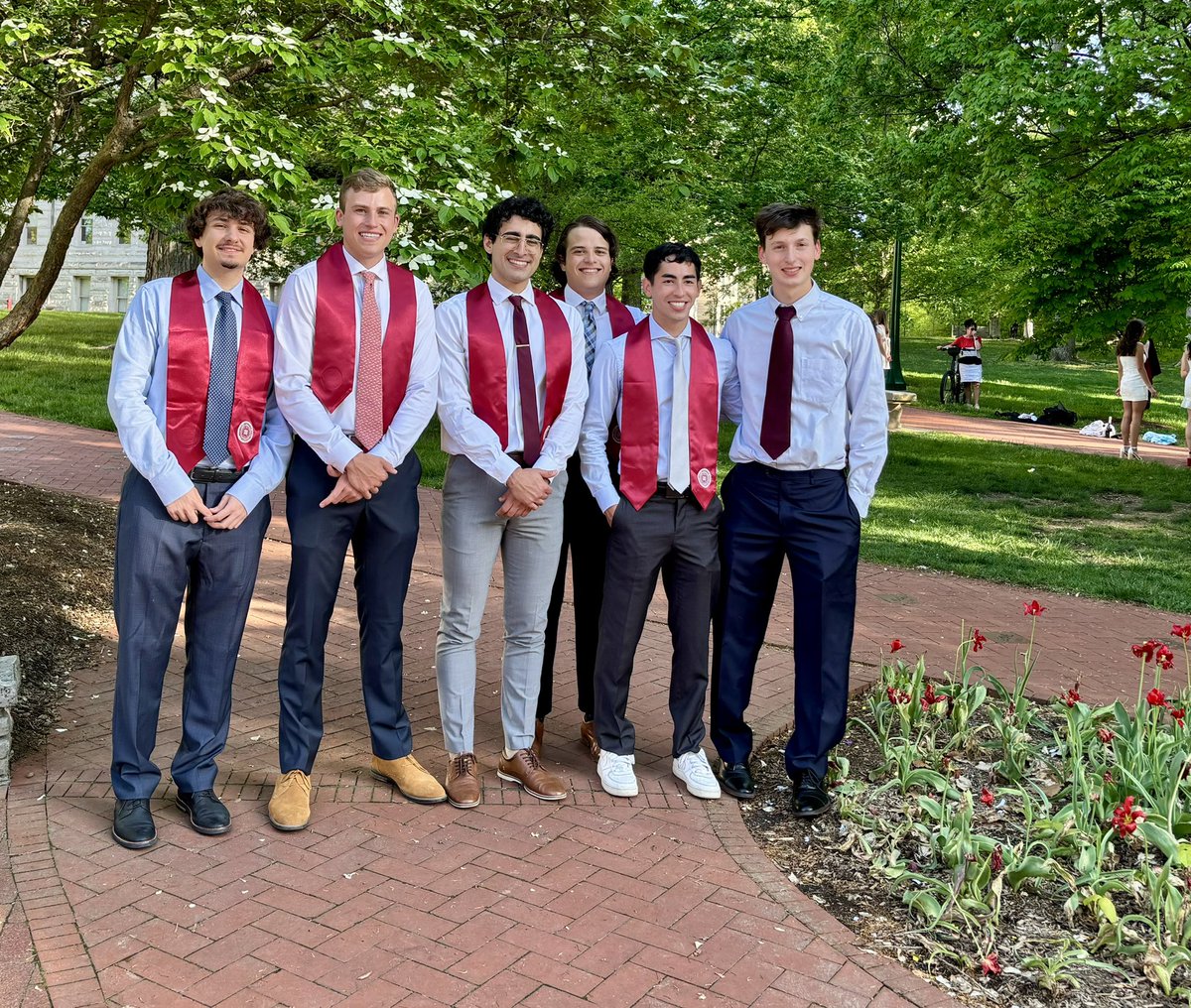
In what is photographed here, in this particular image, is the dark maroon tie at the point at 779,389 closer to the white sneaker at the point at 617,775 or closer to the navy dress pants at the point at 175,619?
the white sneaker at the point at 617,775

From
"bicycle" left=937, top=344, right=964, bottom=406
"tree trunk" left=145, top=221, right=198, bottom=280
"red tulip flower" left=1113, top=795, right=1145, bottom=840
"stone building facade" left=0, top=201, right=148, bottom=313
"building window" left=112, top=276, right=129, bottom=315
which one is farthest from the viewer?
"building window" left=112, top=276, right=129, bottom=315

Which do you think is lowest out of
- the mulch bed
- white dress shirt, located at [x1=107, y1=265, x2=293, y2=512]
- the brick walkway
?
the mulch bed

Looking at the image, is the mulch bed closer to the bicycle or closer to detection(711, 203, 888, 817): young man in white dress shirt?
detection(711, 203, 888, 817): young man in white dress shirt

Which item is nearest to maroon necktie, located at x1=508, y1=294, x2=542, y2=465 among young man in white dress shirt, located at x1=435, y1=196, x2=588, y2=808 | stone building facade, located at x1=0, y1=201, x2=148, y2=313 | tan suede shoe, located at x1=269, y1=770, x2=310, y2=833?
young man in white dress shirt, located at x1=435, y1=196, x2=588, y2=808

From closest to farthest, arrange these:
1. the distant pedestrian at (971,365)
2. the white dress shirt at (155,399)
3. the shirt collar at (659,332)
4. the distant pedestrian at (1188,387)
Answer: the white dress shirt at (155,399) → the shirt collar at (659,332) → the distant pedestrian at (1188,387) → the distant pedestrian at (971,365)

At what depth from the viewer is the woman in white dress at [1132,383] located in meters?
15.3

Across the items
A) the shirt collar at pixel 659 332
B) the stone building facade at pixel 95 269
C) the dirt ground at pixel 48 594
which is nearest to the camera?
the shirt collar at pixel 659 332

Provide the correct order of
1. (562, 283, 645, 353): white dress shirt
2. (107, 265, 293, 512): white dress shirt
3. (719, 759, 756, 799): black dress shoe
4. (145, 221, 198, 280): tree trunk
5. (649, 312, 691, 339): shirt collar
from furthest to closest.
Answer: (145, 221, 198, 280): tree trunk → (562, 283, 645, 353): white dress shirt → (719, 759, 756, 799): black dress shoe → (649, 312, 691, 339): shirt collar → (107, 265, 293, 512): white dress shirt

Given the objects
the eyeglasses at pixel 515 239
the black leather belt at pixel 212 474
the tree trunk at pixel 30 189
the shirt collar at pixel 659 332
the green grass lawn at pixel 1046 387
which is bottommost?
the green grass lawn at pixel 1046 387

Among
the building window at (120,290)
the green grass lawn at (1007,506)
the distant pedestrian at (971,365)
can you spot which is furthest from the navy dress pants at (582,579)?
the building window at (120,290)

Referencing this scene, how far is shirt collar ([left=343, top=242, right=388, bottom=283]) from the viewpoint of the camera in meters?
4.52

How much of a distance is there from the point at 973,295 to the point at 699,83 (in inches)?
929

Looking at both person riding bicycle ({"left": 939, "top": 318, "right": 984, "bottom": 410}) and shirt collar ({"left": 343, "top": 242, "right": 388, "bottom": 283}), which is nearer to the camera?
shirt collar ({"left": 343, "top": 242, "right": 388, "bottom": 283})

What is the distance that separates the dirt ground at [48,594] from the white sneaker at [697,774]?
8.54ft
